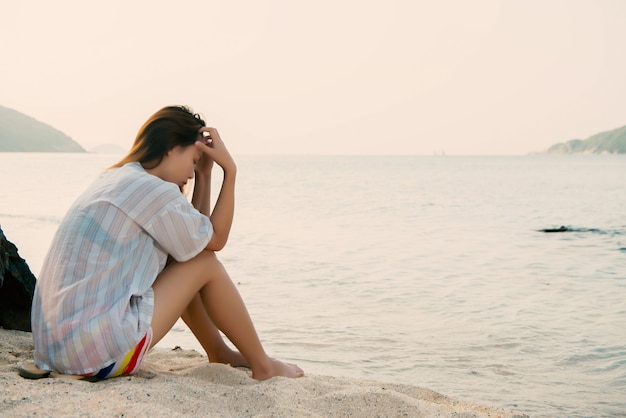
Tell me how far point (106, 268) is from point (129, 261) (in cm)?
11

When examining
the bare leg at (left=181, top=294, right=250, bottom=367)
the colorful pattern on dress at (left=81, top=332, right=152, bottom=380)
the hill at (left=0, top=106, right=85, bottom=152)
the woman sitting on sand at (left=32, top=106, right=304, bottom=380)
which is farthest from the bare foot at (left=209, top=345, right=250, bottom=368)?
the hill at (left=0, top=106, right=85, bottom=152)

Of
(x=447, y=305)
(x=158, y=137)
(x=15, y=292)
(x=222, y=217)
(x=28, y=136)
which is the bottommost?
(x=447, y=305)

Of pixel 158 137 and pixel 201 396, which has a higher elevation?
pixel 158 137

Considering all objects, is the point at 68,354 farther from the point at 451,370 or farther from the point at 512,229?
the point at 512,229

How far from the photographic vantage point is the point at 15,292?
4047 mm

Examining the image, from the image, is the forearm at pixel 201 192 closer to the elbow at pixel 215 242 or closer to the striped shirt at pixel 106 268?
the elbow at pixel 215 242

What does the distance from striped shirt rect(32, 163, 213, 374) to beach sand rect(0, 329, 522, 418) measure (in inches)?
6.5

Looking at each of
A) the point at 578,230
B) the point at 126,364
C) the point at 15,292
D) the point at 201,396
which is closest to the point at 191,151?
the point at 126,364

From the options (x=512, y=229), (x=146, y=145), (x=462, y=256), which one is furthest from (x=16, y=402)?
(x=512, y=229)

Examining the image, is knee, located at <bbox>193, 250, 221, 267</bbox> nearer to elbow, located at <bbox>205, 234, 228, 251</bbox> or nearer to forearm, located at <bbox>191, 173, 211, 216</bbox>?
elbow, located at <bbox>205, 234, 228, 251</bbox>

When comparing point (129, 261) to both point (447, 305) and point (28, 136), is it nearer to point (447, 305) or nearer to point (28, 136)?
point (447, 305)

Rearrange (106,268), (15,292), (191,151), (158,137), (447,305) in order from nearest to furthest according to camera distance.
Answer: (106,268) → (158,137) → (191,151) → (15,292) → (447,305)

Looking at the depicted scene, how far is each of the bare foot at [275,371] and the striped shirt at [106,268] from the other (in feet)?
2.48

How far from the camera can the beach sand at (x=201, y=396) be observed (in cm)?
238
